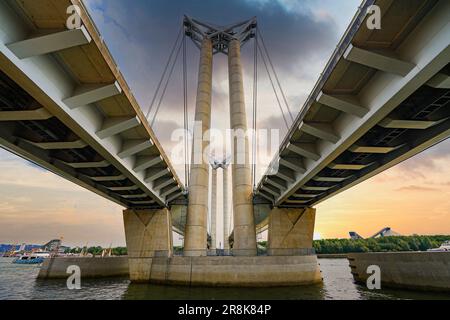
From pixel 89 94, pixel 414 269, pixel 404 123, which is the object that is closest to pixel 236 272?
pixel 414 269

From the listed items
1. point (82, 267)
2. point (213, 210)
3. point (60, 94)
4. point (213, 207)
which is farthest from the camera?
point (213, 207)

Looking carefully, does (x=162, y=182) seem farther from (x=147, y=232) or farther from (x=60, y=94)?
(x=60, y=94)

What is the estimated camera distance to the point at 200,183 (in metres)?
38.1

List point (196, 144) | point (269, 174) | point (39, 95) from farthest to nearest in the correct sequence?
1. point (196, 144)
2. point (269, 174)
3. point (39, 95)

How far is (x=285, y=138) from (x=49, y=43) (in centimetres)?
1517

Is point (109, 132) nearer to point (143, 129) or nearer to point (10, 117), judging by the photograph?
point (143, 129)

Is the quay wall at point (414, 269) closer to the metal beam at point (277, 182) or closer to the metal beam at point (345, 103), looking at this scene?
the metal beam at point (277, 182)

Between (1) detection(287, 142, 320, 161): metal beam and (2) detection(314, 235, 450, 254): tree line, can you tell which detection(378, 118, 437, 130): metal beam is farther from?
(2) detection(314, 235, 450, 254): tree line

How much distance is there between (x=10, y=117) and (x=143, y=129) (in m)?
6.90

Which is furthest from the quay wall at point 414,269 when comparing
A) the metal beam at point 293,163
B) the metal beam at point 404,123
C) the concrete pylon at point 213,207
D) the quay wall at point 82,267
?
the concrete pylon at point 213,207

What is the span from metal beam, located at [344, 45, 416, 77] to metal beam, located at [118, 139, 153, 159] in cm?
1341

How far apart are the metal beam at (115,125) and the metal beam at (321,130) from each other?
32.3 feet

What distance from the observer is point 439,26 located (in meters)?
8.10
